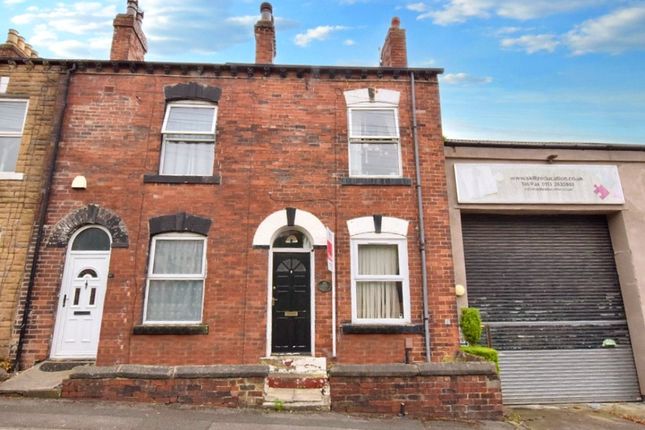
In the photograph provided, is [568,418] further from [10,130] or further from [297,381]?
[10,130]

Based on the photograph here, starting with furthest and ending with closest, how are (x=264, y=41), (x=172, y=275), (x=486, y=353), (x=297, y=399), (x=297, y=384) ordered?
(x=264, y=41)
(x=172, y=275)
(x=486, y=353)
(x=297, y=384)
(x=297, y=399)

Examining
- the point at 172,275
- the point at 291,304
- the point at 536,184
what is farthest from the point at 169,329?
the point at 536,184

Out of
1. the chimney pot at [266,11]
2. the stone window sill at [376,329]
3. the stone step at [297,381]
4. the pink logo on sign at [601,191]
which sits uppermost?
the chimney pot at [266,11]

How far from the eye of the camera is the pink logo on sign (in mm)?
8828

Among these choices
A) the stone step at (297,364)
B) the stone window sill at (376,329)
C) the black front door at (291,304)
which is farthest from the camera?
the black front door at (291,304)

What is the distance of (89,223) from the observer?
7793mm

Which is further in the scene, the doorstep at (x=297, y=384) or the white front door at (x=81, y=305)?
the white front door at (x=81, y=305)

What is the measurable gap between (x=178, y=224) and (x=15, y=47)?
5.95 metres

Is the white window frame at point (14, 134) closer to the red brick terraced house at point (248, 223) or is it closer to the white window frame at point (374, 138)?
the red brick terraced house at point (248, 223)

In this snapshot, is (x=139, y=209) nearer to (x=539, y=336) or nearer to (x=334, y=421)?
(x=334, y=421)

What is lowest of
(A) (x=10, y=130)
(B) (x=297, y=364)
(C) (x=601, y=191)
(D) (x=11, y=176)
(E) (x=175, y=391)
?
(E) (x=175, y=391)

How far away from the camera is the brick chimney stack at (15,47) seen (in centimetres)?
895

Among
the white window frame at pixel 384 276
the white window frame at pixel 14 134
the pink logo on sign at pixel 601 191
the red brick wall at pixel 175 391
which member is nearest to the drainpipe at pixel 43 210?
the white window frame at pixel 14 134

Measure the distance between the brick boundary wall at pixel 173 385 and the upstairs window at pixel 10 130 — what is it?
506 centimetres
